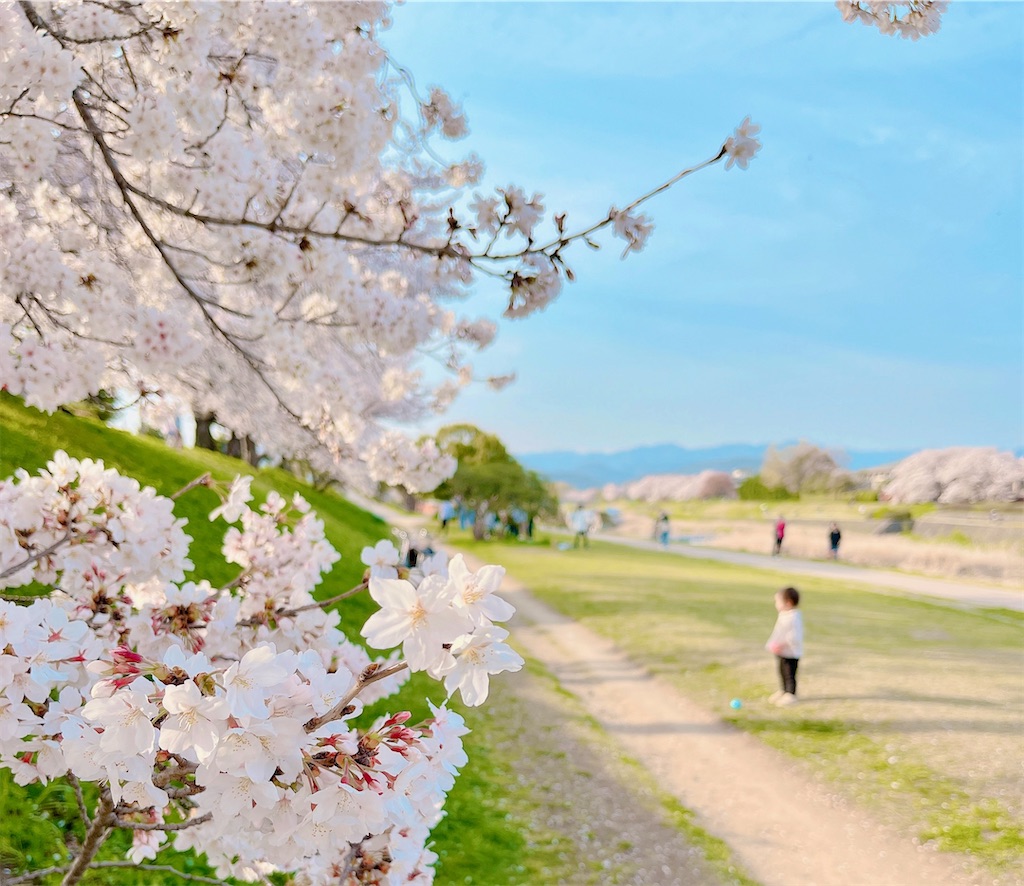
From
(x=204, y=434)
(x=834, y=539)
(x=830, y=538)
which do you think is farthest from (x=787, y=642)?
(x=204, y=434)

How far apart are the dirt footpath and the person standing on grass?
0.94 metres

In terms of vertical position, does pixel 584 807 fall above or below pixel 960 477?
below

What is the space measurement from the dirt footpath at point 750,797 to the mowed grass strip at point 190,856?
102 cm

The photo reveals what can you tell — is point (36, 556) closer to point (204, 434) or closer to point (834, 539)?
point (204, 434)

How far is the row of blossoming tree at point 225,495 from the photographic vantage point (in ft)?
3.88

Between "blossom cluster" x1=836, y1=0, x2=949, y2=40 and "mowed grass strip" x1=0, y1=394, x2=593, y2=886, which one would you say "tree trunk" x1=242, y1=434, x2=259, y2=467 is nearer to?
"mowed grass strip" x1=0, y1=394, x2=593, y2=886

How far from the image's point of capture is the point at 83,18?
2.99 m

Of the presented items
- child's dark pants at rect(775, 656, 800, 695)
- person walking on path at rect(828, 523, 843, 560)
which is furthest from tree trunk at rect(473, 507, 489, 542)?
child's dark pants at rect(775, 656, 800, 695)

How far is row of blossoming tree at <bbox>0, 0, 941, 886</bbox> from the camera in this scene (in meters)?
1.18

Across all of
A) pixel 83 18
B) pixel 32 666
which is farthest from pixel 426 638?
pixel 83 18

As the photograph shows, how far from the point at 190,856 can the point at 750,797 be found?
4114 millimetres

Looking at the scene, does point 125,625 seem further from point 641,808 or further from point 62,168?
point 62,168

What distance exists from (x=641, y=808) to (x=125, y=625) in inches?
170

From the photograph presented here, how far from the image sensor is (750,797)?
A: 17.5ft
